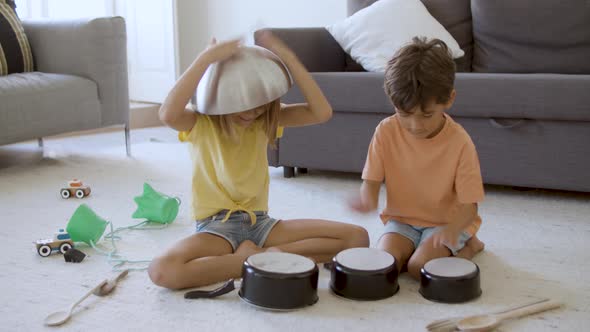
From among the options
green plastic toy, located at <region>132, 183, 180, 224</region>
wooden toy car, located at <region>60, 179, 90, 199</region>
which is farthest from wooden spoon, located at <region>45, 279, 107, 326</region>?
wooden toy car, located at <region>60, 179, 90, 199</region>

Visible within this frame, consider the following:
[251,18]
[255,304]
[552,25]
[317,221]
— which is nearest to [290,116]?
[317,221]

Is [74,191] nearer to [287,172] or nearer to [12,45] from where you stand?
[287,172]

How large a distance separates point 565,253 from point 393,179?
502 millimetres

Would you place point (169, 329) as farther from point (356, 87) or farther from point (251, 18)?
point (251, 18)

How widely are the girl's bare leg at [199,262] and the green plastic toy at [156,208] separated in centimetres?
43

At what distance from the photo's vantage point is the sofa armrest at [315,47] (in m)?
2.72

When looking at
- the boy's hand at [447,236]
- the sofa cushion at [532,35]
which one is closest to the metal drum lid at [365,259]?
the boy's hand at [447,236]

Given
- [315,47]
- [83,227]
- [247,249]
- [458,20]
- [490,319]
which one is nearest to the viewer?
[490,319]

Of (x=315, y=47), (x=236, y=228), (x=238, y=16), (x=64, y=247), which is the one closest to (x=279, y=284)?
(x=236, y=228)

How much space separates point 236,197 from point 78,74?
1725 millimetres

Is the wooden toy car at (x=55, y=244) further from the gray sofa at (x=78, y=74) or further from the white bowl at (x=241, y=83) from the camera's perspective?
the gray sofa at (x=78, y=74)

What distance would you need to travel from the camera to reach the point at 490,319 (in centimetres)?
131

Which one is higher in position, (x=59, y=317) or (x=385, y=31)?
(x=385, y=31)

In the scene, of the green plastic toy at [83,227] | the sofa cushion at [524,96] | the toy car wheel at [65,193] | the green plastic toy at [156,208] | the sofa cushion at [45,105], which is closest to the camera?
the green plastic toy at [83,227]
